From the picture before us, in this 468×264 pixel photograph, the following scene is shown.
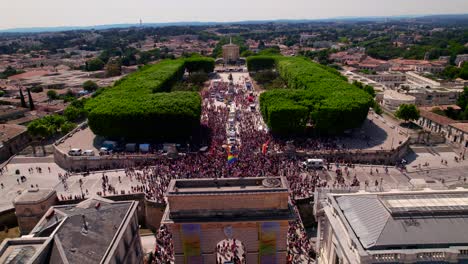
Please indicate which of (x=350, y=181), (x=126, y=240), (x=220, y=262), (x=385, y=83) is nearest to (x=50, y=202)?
(x=126, y=240)

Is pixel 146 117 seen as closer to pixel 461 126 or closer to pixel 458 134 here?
pixel 458 134

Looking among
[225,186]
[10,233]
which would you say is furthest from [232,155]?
[10,233]

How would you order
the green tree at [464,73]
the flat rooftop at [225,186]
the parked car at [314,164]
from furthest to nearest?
the green tree at [464,73], the parked car at [314,164], the flat rooftop at [225,186]

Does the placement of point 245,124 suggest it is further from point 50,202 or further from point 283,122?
point 50,202

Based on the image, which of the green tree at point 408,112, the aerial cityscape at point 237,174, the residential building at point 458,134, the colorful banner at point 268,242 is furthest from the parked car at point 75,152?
the residential building at point 458,134

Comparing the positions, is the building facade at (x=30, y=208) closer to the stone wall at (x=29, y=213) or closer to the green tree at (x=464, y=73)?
the stone wall at (x=29, y=213)

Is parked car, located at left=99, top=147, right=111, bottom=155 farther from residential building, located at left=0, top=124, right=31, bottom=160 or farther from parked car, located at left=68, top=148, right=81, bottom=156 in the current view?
residential building, located at left=0, top=124, right=31, bottom=160

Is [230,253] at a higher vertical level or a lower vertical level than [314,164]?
lower
